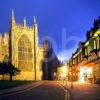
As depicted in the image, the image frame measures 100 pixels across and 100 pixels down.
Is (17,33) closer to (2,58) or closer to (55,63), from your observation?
(2,58)

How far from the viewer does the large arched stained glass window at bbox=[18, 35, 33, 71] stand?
370 ft

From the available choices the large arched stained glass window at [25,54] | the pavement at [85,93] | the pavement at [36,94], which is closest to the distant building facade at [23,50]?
the large arched stained glass window at [25,54]

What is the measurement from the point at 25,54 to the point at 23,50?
1.69 meters

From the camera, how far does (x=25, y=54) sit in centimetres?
11506

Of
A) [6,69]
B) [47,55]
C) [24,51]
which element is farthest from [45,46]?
[6,69]

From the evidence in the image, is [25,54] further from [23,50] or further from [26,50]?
[26,50]

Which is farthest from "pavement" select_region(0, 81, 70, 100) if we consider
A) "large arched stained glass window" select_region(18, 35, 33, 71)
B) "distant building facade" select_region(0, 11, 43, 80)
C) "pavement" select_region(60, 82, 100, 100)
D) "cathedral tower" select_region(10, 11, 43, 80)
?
"large arched stained glass window" select_region(18, 35, 33, 71)

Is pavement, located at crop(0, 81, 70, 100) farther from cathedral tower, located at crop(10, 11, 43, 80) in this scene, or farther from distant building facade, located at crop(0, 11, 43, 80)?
cathedral tower, located at crop(10, 11, 43, 80)

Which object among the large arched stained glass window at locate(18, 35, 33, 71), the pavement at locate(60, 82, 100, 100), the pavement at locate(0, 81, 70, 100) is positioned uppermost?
the large arched stained glass window at locate(18, 35, 33, 71)

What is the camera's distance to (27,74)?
368ft

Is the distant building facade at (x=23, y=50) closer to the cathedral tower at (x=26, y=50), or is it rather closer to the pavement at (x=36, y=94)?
the cathedral tower at (x=26, y=50)

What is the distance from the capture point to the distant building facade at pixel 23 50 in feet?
364

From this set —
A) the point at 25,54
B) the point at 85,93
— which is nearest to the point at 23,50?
the point at 25,54

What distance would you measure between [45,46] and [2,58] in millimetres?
21351
